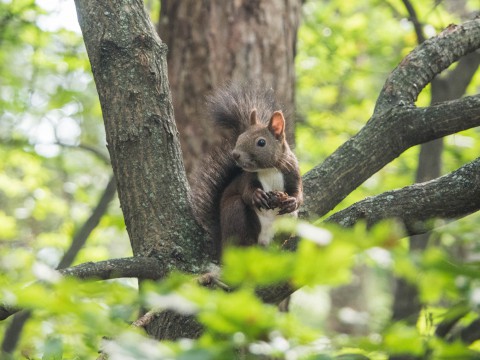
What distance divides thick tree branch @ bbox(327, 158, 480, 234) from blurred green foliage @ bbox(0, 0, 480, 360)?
0.38ft

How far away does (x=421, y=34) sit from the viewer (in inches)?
187

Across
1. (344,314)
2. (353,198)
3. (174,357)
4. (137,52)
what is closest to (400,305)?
(353,198)

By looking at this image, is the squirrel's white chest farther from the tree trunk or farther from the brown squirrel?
the tree trunk

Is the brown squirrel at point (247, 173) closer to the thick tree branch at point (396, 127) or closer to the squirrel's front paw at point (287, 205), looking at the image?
the squirrel's front paw at point (287, 205)

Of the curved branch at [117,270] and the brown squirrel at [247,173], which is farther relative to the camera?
the brown squirrel at [247,173]

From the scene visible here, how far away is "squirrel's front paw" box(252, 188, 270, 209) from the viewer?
310 centimetres

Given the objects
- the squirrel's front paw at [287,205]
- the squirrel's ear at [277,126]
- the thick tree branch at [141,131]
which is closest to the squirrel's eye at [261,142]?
the squirrel's ear at [277,126]

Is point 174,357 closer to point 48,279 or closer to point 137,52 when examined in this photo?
point 48,279

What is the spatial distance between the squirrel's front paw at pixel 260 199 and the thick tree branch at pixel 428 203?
0.66 m

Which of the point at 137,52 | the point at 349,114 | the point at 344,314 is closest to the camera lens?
the point at 344,314

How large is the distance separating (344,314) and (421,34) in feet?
13.2

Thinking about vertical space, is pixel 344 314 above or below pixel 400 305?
below

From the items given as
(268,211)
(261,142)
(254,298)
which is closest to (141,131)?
(261,142)

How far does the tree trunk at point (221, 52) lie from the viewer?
14.8 feet
